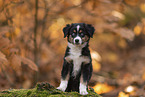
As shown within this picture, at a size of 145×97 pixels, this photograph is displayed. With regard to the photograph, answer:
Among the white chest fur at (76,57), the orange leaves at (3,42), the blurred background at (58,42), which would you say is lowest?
the white chest fur at (76,57)

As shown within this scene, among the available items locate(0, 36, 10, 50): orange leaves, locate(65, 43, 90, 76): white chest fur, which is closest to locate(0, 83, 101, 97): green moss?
locate(65, 43, 90, 76): white chest fur

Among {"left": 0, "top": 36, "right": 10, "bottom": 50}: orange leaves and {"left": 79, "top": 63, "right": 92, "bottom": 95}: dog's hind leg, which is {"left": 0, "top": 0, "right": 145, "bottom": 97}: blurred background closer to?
{"left": 0, "top": 36, "right": 10, "bottom": 50}: orange leaves

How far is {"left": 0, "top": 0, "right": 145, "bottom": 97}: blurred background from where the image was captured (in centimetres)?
406

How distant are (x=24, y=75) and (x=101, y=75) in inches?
128

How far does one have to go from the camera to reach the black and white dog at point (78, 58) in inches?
106

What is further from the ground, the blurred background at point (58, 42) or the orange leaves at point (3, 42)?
the blurred background at point (58, 42)

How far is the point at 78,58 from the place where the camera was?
2.76 m

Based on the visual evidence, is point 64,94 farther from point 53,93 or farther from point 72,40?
point 72,40

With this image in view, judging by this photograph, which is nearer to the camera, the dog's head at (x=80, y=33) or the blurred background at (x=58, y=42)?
the dog's head at (x=80, y=33)

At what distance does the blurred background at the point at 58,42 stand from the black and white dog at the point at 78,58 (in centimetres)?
66

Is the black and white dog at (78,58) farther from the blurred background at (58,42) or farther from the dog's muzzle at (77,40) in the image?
the blurred background at (58,42)

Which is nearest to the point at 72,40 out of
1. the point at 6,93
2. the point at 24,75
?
the point at 6,93

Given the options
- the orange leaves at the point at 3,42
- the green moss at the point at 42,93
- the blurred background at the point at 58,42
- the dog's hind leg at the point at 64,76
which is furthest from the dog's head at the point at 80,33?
the orange leaves at the point at 3,42

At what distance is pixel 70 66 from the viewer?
2.83 m
